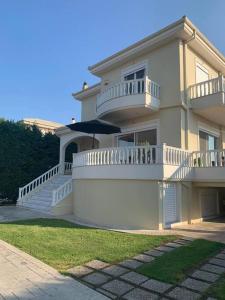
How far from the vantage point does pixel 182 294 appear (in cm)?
484

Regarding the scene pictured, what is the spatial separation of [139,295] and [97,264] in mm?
1790

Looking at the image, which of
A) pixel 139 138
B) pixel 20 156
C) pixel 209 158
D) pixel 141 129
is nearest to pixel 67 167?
pixel 20 156

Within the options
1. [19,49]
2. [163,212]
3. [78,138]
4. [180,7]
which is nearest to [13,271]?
[163,212]

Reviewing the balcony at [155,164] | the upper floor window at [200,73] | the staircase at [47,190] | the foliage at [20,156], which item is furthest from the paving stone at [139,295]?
the foliage at [20,156]

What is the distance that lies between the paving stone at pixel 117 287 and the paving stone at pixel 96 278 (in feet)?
0.55

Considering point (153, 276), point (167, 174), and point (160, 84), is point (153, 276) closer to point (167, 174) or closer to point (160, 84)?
point (167, 174)

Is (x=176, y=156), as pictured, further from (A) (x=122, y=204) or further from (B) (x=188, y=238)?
(B) (x=188, y=238)

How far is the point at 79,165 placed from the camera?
46.4 ft

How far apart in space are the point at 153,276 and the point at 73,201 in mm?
10097

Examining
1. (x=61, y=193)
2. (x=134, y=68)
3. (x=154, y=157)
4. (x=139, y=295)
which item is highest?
(x=134, y=68)

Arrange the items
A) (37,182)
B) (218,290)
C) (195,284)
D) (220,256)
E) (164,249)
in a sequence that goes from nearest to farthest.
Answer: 1. (218,290)
2. (195,284)
3. (220,256)
4. (164,249)
5. (37,182)

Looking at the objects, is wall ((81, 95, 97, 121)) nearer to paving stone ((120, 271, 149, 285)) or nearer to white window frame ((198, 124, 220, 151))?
white window frame ((198, 124, 220, 151))

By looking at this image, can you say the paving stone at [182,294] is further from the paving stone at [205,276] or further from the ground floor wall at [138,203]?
the ground floor wall at [138,203]

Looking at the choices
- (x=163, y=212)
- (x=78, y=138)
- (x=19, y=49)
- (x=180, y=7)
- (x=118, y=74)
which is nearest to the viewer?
(x=163, y=212)
